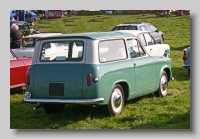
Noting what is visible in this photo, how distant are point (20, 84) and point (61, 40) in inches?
96.6

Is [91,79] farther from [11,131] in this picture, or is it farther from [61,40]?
[11,131]

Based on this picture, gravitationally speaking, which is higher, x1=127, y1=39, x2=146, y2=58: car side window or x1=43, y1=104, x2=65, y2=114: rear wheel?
x1=127, y1=39, x2=146, y2=58: car side window

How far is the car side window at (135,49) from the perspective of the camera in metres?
8.28

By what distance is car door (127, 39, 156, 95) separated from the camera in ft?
26.9

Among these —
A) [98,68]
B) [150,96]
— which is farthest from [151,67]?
[98,68]

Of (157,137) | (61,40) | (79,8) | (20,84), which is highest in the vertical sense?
(79,8)

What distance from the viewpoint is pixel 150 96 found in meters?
9.20

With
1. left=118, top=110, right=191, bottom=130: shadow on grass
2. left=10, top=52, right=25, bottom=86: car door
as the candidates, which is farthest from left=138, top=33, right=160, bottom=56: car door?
left=118, top=110, right=191, bottom=130: shadow on grass

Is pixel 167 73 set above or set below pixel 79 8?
below

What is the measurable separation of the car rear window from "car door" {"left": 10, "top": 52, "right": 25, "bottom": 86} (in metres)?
1.95

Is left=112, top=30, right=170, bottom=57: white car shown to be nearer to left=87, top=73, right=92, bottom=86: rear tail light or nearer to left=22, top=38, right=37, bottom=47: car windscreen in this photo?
left=22, top=38, right=37, bottom=47: car windscreen

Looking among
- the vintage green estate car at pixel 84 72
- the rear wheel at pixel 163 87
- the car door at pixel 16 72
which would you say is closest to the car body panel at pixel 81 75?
the vintage green estate car at pixel 84 72

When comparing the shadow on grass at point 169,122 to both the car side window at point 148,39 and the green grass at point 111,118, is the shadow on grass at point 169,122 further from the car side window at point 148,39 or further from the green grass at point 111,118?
the car side window at point 148,39

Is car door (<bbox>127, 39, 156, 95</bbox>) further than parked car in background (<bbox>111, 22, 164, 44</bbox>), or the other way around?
parked car in background (<bbox>111, 22, 164, 44</bbox>)
